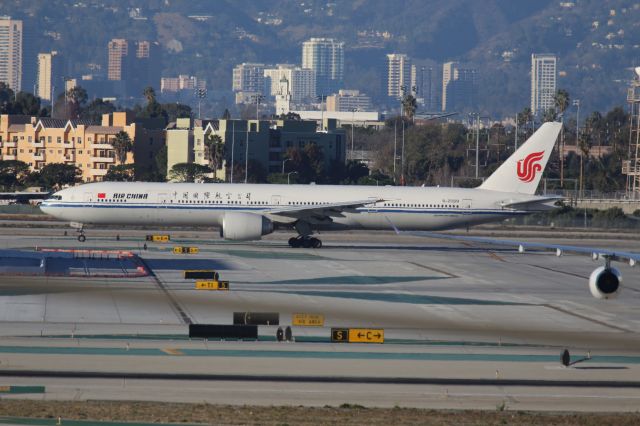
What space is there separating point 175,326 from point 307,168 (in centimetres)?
11789

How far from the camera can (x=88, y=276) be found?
159 feet

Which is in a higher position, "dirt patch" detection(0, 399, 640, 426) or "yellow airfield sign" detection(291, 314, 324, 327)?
"yellow airfield sign" detection(291, 314, 324, 327)

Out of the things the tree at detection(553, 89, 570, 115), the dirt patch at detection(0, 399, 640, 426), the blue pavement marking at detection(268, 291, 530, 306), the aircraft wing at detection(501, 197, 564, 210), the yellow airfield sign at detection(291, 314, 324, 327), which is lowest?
the blue pavement marking at detection(268, 291, 530, 306)

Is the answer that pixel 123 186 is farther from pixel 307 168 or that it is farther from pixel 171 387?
pixel 307 168

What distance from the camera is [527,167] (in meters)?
69.7

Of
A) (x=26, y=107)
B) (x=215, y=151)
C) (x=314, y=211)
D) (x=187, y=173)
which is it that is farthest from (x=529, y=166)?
(x=26, y=107)

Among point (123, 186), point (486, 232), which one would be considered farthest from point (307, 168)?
point (123, 186)

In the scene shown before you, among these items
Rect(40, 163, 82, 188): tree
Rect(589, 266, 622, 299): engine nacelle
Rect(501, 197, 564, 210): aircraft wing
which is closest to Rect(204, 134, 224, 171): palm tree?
Rect(40, 163, 82, 188): tree

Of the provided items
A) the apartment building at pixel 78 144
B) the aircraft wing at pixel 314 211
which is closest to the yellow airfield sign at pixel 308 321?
the aircraft wing at pixel 314 211

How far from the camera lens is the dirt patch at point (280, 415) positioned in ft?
78.1

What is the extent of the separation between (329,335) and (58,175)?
99.0 metres

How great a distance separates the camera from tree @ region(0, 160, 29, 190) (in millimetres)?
126019

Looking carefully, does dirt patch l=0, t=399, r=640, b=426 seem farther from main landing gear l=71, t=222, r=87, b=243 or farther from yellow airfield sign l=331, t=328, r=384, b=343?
main landing gear l=71, t=222, r=87, b=243

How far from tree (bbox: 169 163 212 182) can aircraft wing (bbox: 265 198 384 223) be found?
207 feet
